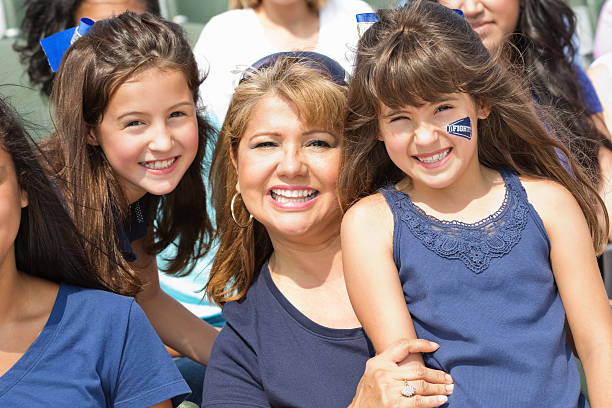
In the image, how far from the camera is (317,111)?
1938mm

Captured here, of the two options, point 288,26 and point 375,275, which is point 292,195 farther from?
point 288,26

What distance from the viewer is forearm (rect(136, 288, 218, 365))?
2.52m

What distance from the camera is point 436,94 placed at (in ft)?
5.66

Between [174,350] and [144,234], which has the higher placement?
[144,234]

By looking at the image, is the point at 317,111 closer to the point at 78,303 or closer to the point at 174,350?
the point at 78,303

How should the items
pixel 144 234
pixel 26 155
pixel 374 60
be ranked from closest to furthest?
pixel 26 155 → pixel 374 60 → pixel 144 234

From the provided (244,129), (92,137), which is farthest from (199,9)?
(244,129)

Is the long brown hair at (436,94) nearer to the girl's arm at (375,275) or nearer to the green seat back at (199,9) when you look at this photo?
the girl's arm at (375,275)

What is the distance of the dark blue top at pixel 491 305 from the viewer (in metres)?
1.67

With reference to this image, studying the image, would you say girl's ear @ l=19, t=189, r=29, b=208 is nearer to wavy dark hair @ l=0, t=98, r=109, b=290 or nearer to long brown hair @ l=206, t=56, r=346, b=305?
wavy dark hair @ l=0, t=98, r=109, b=290

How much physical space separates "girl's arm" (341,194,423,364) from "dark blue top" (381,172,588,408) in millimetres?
31

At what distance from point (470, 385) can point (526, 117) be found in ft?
2.07

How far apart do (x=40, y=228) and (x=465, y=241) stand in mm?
923

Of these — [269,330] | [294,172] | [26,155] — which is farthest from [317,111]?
[26,155]
